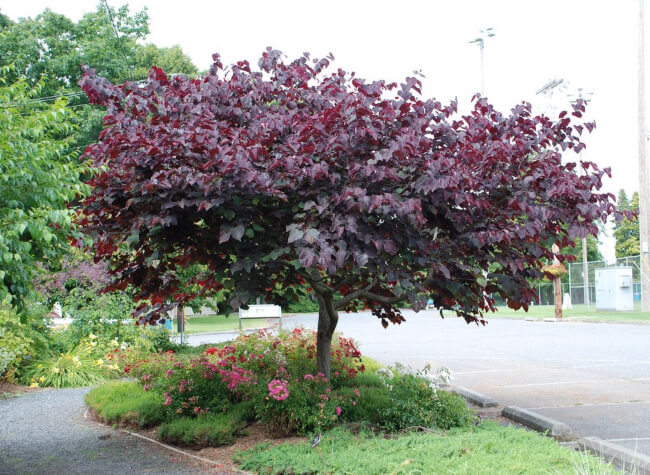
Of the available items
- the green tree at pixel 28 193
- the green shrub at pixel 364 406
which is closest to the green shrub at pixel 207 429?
the green shrub at pixel 364 406

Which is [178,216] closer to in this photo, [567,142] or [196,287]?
[196,287]

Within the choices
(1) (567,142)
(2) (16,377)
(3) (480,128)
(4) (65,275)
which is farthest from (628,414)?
(4) (65,275)

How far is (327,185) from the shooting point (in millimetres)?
4793

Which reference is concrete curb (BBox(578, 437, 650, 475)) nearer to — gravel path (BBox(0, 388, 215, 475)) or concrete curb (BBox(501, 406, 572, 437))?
concrete curb (BBox(501, 406, 572, 437))

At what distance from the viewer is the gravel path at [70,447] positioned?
5152 millimetres

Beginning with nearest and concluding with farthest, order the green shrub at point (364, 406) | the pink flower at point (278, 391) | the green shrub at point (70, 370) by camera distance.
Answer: the pink flower at point (278, 391) < the green shrub at point (364, 406) < the green shrub at point (70, 370)

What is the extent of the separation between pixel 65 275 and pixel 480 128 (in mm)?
10003

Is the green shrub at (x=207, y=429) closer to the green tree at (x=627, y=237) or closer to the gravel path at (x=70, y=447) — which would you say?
the gravel path at (x=70, y=447)

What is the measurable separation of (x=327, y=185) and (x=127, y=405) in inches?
158

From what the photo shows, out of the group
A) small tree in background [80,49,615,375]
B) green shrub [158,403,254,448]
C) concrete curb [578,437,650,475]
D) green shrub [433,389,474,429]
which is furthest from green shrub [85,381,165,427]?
concrete curb [578,437,650,475]

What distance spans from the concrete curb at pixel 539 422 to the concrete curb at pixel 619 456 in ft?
1.40

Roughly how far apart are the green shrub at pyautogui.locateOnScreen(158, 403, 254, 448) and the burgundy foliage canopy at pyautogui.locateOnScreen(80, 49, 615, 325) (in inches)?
58.6

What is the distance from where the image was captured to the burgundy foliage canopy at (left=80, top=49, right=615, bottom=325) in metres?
4.45

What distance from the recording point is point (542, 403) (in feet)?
24.7
